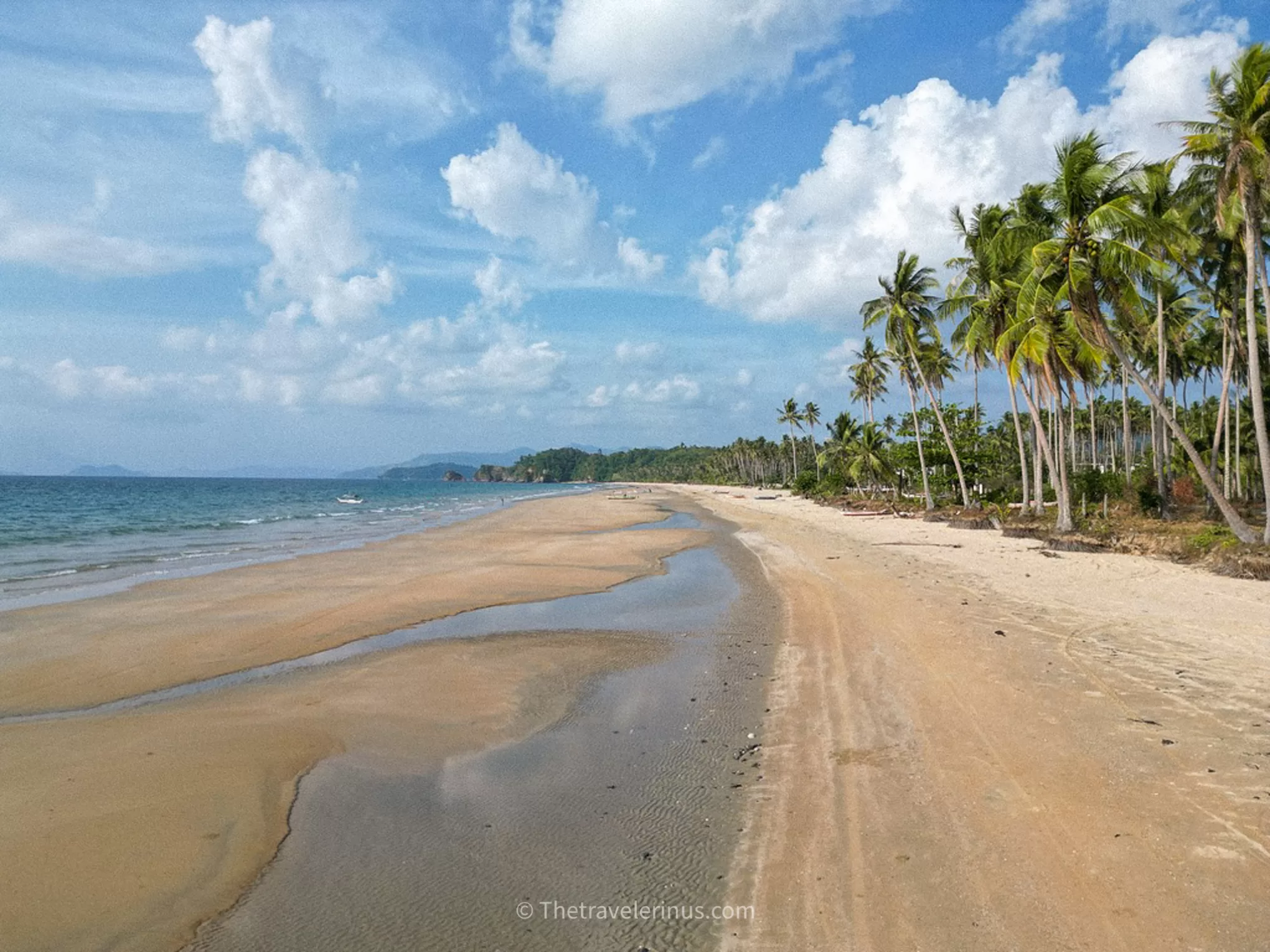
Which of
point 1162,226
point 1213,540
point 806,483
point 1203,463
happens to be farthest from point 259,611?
point 806,483

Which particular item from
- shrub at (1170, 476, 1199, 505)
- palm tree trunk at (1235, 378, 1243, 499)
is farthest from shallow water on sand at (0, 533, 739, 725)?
palm tree trunk at (1235, 378, 1243, 499)

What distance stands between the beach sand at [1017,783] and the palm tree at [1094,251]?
9535 mm

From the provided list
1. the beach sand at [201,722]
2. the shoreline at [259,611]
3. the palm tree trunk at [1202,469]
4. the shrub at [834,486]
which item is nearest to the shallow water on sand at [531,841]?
the beach sand at [201,722]

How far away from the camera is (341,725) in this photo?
710 centimetres

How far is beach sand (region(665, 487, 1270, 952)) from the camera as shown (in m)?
3.66

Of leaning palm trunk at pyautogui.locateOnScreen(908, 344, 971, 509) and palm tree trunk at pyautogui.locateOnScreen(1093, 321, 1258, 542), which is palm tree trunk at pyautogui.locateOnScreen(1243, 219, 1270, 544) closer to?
palm tree trunk at pyautogui.locateOnScreen(1093, 321, 1258, 542)

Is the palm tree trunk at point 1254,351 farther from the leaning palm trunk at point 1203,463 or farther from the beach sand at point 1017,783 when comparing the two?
the beach sand at point 1017,783

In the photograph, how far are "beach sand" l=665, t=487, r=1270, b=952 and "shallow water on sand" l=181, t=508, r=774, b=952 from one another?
15.1 inches

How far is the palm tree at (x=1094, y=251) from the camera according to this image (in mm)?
16750

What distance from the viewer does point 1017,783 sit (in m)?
5.18

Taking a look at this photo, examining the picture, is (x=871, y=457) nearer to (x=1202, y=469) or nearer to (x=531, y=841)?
(x=1202, y=469)

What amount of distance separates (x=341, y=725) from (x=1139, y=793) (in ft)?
23.3

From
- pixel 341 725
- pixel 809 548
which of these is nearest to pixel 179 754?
pixel 341 725

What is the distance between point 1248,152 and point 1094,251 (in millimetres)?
3489
